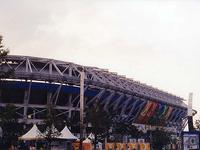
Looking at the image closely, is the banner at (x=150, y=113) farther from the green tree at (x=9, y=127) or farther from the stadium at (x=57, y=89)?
the green tree at (x=9, y=127)

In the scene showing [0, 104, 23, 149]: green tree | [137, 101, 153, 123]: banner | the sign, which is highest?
[137, 101, 153, 123]: banner

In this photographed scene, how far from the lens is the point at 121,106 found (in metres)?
118

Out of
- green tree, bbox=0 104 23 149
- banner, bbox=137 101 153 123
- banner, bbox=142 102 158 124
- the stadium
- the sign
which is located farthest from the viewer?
banner, bbox=142 102 158 124

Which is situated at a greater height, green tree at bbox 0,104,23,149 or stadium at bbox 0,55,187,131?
stadium at bbox 0,55,187,131

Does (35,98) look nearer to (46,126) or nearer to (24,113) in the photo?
(24,113)

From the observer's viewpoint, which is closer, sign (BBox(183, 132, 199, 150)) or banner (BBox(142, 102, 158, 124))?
sign (BBox(183, 132, 199, 150))

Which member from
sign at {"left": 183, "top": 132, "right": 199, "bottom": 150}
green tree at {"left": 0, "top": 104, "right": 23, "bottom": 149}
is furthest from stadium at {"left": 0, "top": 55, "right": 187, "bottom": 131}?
sign at {"left": 183, "top": 132, "right": 199, "bottom": 150}

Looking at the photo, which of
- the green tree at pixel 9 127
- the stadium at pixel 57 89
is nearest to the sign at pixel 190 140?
the green tree at pixel 9 127

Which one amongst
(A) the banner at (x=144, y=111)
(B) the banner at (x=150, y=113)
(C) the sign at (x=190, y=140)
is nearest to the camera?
(C) the sign at (x=190, y=140)

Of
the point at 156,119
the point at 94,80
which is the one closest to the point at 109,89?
the point at 94,80

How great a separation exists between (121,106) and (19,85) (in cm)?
3178

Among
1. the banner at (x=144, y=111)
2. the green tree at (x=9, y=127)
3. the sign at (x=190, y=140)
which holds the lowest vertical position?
the sign at (x=190, y=140)

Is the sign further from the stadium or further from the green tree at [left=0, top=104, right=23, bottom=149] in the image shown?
the stadium

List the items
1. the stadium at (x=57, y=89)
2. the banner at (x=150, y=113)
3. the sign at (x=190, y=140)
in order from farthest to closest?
the banner at (x=150, y=113) → the stadium at (x=57, y=89) → the sign at (x=190, y=140)
